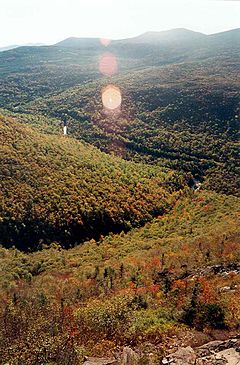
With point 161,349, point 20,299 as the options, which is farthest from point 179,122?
point 161,349

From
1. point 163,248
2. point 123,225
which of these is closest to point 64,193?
point 123,225

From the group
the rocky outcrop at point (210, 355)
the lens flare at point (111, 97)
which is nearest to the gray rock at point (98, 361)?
the rocky outcrop at point (210, 355)

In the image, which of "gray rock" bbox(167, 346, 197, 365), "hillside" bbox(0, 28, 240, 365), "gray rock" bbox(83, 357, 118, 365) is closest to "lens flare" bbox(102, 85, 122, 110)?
"hillside" bbox(0, 28, 240, 365)

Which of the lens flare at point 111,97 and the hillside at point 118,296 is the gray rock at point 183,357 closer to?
the hillside at point 118,296

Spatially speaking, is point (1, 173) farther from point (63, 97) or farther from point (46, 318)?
point (63, 97)

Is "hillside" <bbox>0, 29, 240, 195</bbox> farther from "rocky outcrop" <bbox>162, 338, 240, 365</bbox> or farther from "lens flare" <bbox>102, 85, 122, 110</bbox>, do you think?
"rocky outcrop" <bbox>162, 338, 240, 365</bbox>
